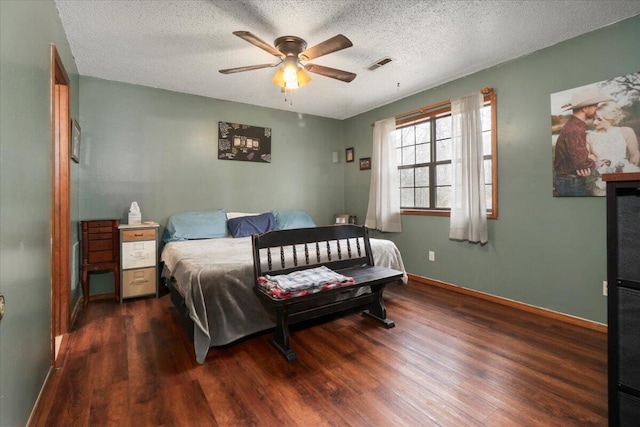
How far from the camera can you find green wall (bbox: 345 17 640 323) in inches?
99.5

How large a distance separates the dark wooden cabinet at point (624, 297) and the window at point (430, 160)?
230cm

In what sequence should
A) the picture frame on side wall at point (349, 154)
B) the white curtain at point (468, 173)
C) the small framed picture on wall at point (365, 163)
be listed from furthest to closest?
1. the picture frame on side wall at point (349, 154)
2. the small framed picture on wall at point (365, 163)
3. the white curtain at point (468, 173)

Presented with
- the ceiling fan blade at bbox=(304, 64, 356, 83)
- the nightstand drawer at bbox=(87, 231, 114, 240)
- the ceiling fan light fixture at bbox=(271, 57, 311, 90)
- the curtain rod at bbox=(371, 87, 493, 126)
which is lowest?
the nightstand drawer at bbox=(87, 231, 114, 240)

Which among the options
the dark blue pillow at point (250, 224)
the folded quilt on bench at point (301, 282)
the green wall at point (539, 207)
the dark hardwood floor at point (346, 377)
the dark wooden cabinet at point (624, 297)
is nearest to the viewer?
the dark wooden cabinet at point (624, 297)

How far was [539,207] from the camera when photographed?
2.89 meters

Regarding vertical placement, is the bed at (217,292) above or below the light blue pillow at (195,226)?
below

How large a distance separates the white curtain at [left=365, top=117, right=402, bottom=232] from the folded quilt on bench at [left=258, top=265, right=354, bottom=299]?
7.06 feet

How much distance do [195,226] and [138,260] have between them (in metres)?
0.71

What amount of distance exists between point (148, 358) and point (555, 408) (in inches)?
95.6

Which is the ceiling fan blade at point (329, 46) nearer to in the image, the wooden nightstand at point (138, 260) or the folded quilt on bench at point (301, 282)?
the folded quilt on bench at point (301, 282)

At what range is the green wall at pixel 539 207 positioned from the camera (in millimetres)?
2527

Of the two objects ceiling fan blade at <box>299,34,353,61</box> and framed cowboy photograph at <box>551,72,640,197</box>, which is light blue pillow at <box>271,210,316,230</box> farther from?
framed cowboy photograph at <box>551,72,640,197</box>

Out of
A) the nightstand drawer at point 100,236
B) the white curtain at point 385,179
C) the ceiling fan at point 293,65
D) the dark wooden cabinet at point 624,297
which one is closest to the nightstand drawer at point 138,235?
the nightstand drawer at point 100,236

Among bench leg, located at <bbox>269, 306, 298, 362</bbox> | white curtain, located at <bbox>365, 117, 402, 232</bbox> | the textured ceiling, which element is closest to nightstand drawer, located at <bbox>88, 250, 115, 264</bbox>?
the textured ceiling
